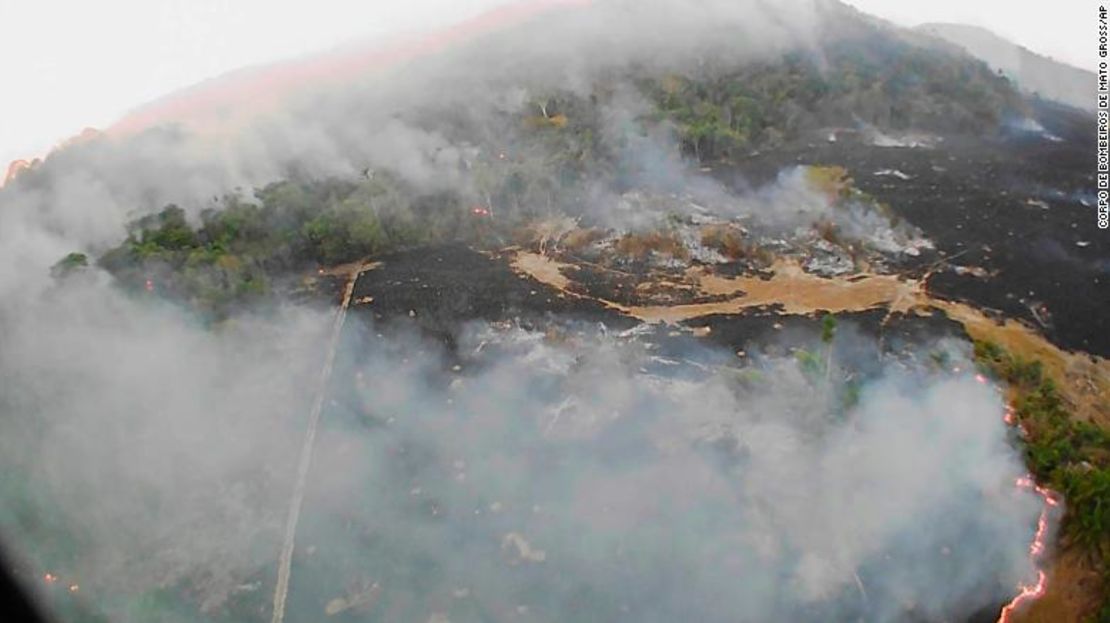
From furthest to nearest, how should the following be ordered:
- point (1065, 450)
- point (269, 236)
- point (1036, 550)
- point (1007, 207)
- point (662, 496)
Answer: point (269, 236), point (1007, 207), point (1065, 450), point (662, 496), point (1036, 550)

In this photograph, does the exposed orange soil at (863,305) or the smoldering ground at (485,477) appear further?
the exposed orange soil at (863,305)

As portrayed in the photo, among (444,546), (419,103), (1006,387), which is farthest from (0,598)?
(419,103)

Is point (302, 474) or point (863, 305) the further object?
point (863, 305)

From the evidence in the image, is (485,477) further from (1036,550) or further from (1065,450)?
(1065,450)

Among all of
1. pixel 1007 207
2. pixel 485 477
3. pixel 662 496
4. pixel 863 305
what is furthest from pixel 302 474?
pixel 1007 207

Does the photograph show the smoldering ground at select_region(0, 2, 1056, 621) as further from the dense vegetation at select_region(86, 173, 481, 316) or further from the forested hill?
the forested hill

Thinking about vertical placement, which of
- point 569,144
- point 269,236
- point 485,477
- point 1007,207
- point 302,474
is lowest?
point 269,236

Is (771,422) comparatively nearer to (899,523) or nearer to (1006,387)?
(899,523)

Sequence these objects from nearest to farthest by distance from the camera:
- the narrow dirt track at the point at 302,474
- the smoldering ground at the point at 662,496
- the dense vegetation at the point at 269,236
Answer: the smoldering ground at the point at 662,496, the narrow dirt track at the point at 302,474, the dense vegetation at the point at 269,236

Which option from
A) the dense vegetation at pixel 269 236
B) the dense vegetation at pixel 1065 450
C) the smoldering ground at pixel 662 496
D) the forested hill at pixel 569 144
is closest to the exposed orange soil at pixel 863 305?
the dense vegetation at pixel 1065 450

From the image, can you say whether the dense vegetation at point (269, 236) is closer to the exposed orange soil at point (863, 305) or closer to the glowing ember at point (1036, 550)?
the exposed orange soil at point (863, 305)

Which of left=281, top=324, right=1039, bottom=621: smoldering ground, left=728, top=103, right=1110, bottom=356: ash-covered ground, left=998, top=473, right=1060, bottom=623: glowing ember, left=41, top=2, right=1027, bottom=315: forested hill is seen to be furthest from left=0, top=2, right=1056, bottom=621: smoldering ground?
left=728, top=103, right=1110, bottom=356: ash-covered ground

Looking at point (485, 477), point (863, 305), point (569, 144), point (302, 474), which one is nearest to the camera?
point (485, 477)
